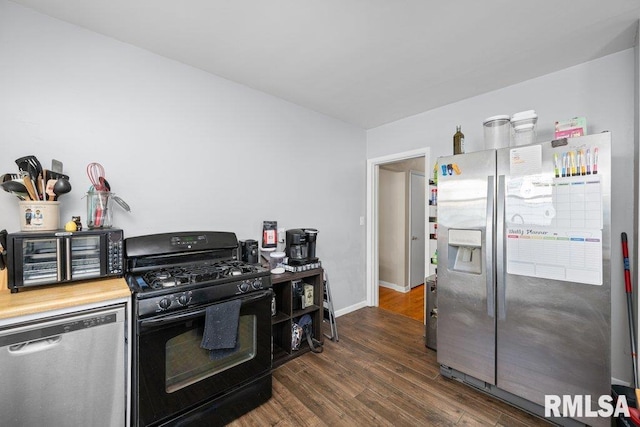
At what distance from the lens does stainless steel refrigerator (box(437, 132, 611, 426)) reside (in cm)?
153

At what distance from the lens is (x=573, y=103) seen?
6.97 ft

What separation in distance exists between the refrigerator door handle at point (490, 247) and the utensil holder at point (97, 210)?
8.59 feet

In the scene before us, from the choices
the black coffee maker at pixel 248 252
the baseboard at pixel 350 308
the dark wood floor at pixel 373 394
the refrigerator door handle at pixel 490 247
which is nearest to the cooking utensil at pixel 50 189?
the black coffee maker at pixel 248 252

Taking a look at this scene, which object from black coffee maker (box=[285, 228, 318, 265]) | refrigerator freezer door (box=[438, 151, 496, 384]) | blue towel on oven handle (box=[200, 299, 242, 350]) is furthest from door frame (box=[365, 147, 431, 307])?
blue towel on oven handle (box=[200, 299, 242, 350])

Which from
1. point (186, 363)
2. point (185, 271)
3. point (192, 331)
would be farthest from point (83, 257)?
point (186, 363)

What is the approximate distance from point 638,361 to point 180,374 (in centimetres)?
291

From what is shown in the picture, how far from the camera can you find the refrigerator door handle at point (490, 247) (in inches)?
72.7

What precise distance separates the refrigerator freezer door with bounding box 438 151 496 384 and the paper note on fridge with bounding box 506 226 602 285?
161 mm

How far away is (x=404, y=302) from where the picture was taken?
13.0ft

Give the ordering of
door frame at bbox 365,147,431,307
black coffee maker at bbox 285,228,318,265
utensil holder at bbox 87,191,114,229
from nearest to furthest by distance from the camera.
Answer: utensil holder at bbox 87,191,114,229 → black coffee maker at bbox 285,228,318,265 → door frame at bbox 365,147,431,307

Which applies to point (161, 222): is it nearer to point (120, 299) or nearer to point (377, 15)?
point (120, 299)

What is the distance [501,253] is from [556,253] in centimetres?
29

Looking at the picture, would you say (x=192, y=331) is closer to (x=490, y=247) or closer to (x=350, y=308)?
(x=490, y=247)

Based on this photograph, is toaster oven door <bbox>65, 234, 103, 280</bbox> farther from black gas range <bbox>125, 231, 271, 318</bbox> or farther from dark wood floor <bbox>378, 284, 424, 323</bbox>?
dark wood floor <bbox>378, 284, 424, 323</bbox>
